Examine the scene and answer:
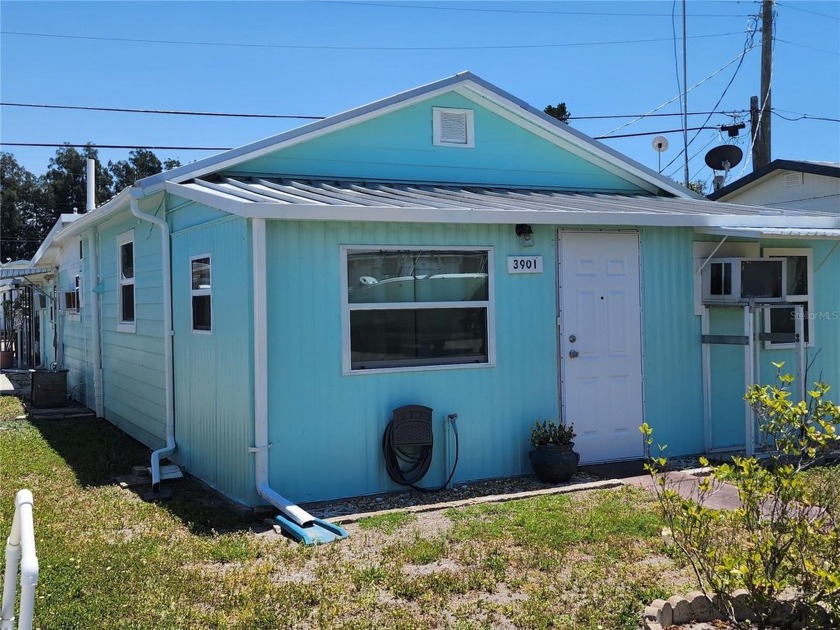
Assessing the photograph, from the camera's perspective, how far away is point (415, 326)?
701 cm

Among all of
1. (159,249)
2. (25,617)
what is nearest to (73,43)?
(159,249)

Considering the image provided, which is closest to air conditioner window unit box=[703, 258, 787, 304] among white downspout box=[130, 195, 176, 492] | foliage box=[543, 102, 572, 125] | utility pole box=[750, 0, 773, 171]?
white downspout box=[130, 195, 176, 492]

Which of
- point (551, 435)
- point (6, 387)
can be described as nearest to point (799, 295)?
point (551, 435)

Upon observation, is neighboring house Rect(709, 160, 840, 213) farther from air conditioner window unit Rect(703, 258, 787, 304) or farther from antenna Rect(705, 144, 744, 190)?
air conditioner window unit Rect(703, 258, 787, 304)

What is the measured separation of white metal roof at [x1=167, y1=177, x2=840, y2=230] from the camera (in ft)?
20.7

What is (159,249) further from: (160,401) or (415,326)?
(415,326)

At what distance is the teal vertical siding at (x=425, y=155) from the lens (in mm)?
8359

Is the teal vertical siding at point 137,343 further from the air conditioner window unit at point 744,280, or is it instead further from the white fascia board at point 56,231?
the air conditioner window unit at point 744,280

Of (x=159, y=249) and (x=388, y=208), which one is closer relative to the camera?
(x=388, y=208)

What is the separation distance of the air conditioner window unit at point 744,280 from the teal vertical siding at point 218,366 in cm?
481

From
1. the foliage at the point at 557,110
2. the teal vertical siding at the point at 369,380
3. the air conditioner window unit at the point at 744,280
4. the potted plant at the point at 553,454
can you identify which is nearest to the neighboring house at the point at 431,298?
the teal vertical siding at the point at 369,380

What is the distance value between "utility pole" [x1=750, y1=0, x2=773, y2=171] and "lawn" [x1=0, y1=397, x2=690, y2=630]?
12.8 metres

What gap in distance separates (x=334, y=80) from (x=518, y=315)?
11.4 m

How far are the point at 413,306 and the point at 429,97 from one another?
292 cm
